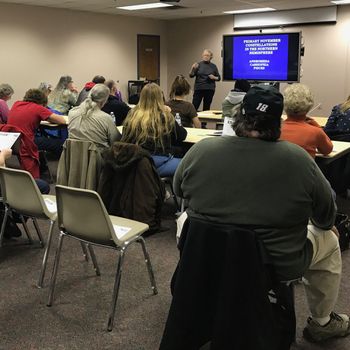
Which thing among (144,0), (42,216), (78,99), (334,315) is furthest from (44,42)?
(334,315)

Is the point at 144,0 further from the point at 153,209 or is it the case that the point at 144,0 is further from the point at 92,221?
the point at 92,221

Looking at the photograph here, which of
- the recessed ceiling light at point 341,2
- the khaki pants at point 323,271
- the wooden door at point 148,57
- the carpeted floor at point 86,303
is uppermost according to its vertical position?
the recessed ceiling light at point 341,2

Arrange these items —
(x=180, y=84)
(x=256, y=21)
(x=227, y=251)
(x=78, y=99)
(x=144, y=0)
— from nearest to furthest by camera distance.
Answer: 1. (x=227, y=251)
2. (x=180, y=84)
3. (x=78, y=99)
4. (x=144, y=0)
5. (x=256, y=21)

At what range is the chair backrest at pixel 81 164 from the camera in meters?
3.73

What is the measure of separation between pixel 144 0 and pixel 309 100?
225 inches

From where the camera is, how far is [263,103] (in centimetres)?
174

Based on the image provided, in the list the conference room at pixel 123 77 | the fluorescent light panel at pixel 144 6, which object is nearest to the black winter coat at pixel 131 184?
the conference room at pixel 123 77

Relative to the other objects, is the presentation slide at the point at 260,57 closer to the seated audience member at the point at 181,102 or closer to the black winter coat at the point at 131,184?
the seated audience member at the point at 181,102

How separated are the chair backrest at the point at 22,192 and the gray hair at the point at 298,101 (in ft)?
5.16

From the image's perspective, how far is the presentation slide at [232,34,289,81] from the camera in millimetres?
6758

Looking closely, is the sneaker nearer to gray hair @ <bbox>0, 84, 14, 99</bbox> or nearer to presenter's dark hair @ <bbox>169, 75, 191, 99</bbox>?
presenter's dark hair @ <bbox>169, 75, 191, 99</bbox>

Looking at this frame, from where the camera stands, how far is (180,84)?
182 inches

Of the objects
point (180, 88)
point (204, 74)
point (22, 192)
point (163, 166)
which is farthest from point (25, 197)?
point (204, 74)

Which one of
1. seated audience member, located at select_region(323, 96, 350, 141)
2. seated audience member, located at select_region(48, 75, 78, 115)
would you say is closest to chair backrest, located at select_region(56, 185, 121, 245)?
seated audience member, located at select_region(323, 96, 350, 141)
